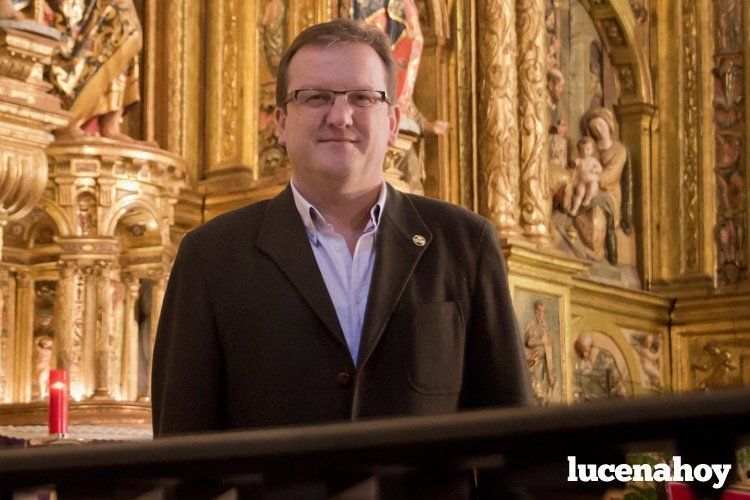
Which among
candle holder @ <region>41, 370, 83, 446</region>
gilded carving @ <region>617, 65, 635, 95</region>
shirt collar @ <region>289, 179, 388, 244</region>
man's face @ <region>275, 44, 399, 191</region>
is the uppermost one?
gilded carving @ <region>617, 65, 635, 95</region>

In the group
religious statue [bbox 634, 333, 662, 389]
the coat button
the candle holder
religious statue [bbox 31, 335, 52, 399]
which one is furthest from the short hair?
religious statue [bbox 634, 333, 662, 389]

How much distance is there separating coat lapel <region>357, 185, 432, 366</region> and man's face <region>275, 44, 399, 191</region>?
71mm

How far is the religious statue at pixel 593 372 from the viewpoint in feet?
49.6

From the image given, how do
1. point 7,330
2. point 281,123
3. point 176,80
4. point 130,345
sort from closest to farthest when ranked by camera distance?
1. point 281,123
2. point 7,330
3. point 130,345
4. point 176,80

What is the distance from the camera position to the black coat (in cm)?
258

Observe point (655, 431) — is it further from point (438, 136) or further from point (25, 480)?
point (438, 136)

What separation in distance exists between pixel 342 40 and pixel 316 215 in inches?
11.8

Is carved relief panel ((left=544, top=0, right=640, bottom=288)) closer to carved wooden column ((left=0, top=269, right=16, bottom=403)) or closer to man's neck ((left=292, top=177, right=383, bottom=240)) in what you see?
carved wooden column ((left=0, top=269, right=16, bottom=403))

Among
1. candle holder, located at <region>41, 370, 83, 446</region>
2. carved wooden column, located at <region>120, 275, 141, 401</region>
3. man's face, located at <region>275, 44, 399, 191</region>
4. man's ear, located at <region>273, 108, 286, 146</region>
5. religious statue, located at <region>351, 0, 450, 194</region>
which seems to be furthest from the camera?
religious statue, located at <region>351, 0, 450, 194</region>

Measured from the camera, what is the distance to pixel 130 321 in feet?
31.6

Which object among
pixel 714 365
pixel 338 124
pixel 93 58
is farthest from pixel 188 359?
pixel 714 365

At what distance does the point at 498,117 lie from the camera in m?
13.3

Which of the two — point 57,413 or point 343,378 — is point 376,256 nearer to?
point 343,378

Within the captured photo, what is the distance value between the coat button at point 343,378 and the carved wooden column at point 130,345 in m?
7.11
